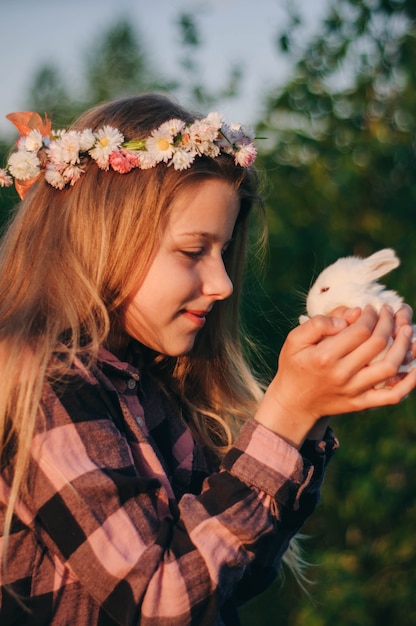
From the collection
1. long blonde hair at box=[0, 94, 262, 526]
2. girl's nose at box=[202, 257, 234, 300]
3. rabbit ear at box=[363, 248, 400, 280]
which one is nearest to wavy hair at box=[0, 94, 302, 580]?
long blonde hair at box=[0, 94, 262, 526]

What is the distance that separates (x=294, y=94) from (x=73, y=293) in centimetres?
245

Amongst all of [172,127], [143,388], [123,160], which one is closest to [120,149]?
[123,160]

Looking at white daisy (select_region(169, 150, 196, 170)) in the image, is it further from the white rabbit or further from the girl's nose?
the white rabbit

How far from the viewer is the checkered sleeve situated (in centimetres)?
154

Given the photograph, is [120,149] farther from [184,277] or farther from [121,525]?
[121,525]

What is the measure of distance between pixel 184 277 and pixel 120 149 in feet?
1.24

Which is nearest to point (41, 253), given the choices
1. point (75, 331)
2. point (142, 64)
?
point (75, 331)

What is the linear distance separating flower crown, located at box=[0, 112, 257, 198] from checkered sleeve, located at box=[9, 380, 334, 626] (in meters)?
A: 0.69

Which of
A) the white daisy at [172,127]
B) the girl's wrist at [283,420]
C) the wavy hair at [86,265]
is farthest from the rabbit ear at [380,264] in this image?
the white daisy at [172,127]

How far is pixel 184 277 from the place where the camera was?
2.02 m

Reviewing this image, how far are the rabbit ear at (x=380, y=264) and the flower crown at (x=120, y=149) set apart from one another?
2.01 ft

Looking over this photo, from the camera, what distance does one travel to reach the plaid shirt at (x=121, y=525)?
154cm

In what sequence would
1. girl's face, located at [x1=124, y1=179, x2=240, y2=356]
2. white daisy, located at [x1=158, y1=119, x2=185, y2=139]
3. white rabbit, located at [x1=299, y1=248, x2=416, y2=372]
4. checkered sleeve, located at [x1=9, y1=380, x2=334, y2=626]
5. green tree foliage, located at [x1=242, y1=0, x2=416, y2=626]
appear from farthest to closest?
1. green tree foliage, located at [x1=242, y1=0, x2=416, y2=626]
2. white daisy, located at [x1=158, y1=119, x2=185, y2=139]
3. girl's face, located at [x1=124, y1=179, x2=240, y2=356]
4. white rabbit, located at [x1=299, y1=248, x2=416, y2=372]
5. checkered sleeve, located at [x1=9, y1=380, x2=334, y2=626]

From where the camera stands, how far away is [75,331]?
1.87 meters
